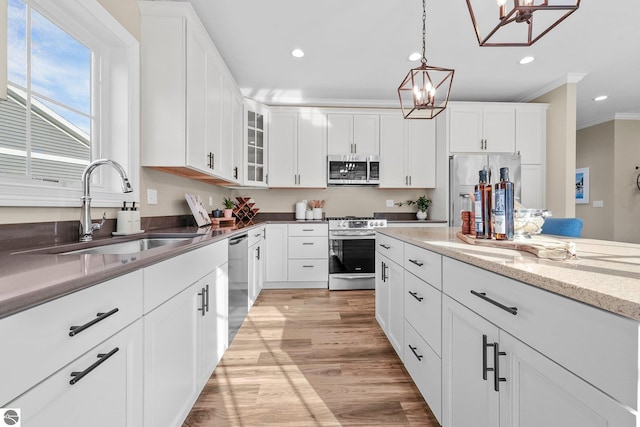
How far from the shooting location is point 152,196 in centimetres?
218

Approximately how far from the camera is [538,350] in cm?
72

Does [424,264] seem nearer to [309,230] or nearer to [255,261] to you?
[255,261]

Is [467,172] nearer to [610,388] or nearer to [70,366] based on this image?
[610,388]

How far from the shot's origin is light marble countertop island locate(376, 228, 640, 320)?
53 centimetres

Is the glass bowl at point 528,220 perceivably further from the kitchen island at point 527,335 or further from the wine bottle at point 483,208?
the kitchen island at point 527,335

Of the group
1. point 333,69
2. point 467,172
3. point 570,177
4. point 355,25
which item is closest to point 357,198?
point 467,172

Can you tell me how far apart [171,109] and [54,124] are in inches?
27.7

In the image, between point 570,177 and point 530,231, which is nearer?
point 530,231

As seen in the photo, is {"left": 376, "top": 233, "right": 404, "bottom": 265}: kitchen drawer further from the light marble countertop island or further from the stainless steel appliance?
the stainless steel appliance

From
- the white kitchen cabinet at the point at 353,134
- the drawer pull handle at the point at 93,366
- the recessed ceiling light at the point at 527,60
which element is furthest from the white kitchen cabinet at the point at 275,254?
the recessed ceiling light at the point at 527,60

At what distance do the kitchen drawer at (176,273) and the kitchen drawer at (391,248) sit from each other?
1177mm

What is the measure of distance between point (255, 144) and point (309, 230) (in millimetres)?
1374

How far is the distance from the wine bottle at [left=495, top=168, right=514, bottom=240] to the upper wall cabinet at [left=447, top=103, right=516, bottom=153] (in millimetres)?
2884

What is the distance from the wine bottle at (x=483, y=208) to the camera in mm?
1329
